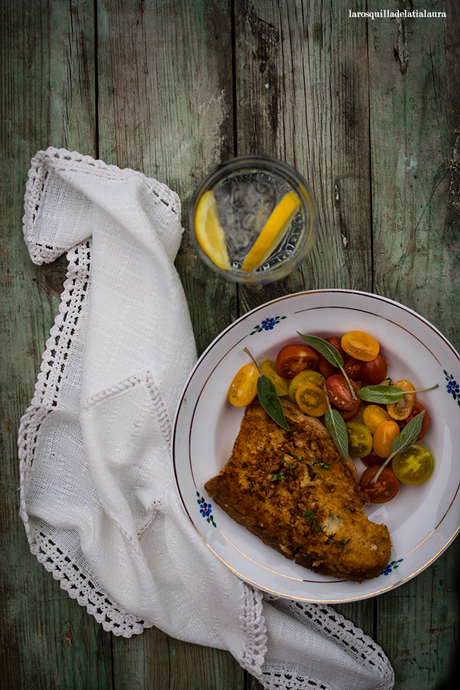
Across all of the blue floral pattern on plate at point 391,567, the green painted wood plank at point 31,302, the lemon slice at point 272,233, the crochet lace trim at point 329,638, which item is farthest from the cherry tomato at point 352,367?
the green painted wood plank at point 31,302

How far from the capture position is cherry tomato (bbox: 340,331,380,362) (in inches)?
55.4

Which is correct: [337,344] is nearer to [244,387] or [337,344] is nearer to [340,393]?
[340,393]

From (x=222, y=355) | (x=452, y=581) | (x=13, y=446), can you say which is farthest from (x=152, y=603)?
(x=452, y=581)

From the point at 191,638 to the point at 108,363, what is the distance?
96 centimetres

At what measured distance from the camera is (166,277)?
145 cm

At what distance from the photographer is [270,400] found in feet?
4.57

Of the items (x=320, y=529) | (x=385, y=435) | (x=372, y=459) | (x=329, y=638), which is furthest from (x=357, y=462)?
(x=329, y=638)

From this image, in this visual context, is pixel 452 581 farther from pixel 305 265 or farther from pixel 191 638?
pixel 305 265

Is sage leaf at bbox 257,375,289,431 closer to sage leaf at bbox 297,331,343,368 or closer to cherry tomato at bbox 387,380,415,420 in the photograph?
sage leaf at bbox 297,331,343,368

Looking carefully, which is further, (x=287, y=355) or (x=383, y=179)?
(x=383, y=179)

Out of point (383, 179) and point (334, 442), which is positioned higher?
point (383, 179)

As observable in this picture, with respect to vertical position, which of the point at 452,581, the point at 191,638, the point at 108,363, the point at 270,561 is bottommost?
the point at 191,638

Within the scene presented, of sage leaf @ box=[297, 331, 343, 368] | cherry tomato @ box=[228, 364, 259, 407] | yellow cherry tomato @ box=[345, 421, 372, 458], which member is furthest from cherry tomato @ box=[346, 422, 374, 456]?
cherry tomato @ box=[228, 364, 259, 407]

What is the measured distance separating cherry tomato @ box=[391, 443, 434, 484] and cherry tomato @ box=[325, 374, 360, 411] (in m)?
0.23
